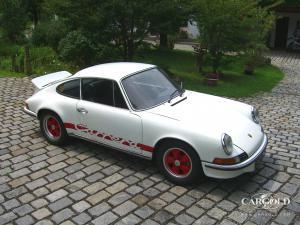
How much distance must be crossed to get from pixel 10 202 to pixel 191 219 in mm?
2449

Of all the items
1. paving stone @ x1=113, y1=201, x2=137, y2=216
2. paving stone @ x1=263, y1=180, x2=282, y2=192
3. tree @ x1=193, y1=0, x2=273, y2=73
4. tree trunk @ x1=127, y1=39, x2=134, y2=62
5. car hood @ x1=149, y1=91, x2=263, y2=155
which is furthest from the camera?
tree @ x1=193, y1=0, x2=273, y2=73

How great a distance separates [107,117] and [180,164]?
1.43 meters

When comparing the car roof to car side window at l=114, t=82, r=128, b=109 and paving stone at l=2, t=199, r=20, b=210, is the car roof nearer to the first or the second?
car side window at l=114, t=82, r=128, b=109

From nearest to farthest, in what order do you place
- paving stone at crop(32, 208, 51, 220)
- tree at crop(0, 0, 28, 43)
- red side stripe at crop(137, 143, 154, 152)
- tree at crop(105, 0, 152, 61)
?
1. paving stone at crop(32, 208, 51, 220)
2. red side stripe at crop(137, 143, 154, 152)
3. tree at crop(105, 0, 152, 61)
4. tree at crop(0, 0, 28, 43)

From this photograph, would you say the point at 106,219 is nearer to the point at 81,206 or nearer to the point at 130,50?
the point at 81,206

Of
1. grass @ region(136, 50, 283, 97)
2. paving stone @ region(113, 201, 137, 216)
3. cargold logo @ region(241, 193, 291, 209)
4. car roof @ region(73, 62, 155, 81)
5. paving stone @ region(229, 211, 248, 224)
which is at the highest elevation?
car roof @ region(73, 62, 155, 81)

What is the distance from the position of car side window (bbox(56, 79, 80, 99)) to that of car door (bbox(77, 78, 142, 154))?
132 mm

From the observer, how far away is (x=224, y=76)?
15328 mm

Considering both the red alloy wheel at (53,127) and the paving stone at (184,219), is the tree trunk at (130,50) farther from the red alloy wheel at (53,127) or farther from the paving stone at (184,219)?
the paving stone at (184,219)

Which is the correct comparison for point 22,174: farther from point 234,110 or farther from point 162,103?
point 234,110

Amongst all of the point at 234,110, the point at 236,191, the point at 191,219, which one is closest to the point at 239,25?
the point at 234,110

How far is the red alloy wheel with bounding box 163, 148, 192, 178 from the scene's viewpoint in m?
5.47

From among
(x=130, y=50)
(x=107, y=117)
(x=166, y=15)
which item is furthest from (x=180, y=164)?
(x=130, y=50)

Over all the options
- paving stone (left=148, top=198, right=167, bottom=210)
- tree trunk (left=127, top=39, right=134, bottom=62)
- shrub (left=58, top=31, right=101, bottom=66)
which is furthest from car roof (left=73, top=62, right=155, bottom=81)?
shrub (left=58, top=31, right=101, bottom=66)
